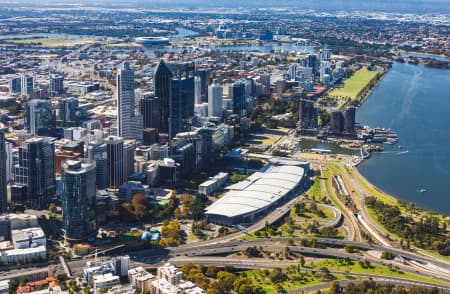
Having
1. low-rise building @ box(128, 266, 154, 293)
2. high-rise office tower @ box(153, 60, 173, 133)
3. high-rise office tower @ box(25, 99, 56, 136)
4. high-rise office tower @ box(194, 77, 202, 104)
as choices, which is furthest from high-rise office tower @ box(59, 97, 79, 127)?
low-rise building @ box(128, 266, 154, 293)

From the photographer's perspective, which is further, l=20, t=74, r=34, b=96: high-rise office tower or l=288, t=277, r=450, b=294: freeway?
l=20, t=74, r=34, b=96: high-rise office tower

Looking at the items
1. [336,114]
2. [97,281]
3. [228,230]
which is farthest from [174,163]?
[336,114]

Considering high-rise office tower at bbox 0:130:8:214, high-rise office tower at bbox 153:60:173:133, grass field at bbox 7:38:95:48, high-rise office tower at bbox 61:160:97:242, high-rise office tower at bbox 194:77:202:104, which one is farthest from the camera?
grass field at bbox 7:38:95:48

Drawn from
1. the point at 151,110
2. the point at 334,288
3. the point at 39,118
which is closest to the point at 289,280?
the point at 334,288

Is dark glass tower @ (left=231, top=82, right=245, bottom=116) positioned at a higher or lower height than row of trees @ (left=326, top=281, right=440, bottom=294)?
higher

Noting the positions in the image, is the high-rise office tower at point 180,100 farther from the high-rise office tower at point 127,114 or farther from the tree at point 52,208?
the tree at point 52,208

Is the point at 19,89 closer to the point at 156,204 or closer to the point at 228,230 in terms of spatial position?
the point at 156,204

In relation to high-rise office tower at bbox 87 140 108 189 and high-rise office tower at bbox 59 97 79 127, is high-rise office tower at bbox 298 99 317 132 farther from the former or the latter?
high-rise office tower at bbox 87 140 108 189

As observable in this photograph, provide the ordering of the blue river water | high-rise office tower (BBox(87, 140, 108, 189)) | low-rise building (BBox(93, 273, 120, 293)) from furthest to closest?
1. the blue river water
2. high-rise office tower (BBox(87, 140, 108, 189))
3. low-rise building (BBox(93, 273, 120, 293))
